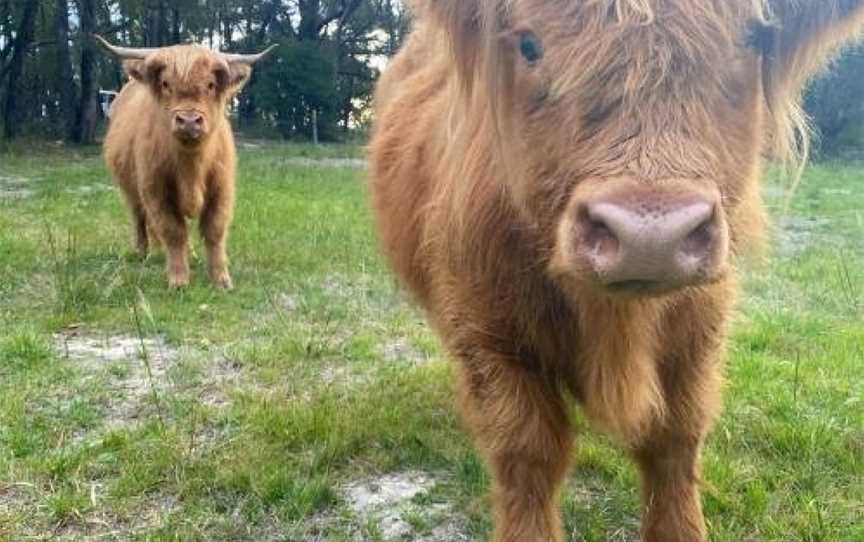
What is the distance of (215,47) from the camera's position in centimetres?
2831

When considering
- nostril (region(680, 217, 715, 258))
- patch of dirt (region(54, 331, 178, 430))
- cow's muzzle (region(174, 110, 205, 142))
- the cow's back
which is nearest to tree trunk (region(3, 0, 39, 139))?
the cow's back

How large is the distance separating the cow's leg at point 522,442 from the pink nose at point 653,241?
70cm

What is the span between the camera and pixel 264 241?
25.0ft

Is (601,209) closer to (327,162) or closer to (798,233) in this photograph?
(798,233)

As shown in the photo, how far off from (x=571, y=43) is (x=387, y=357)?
2.86 meters

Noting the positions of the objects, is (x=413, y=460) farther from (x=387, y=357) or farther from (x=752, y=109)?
(x=752, y=109)

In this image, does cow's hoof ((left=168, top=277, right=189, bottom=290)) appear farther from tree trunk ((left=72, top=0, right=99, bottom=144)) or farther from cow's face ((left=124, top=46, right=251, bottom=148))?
tree trunk ((left=72, top=0, right=99, bottom=144))

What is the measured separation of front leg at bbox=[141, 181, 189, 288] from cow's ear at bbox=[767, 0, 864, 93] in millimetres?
4544

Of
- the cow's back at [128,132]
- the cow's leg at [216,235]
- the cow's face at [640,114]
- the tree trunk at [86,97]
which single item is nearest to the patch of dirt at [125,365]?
the cow's leg at [216,235]

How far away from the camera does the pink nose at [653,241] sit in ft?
4.87

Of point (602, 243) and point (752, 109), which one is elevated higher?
point (752, 109)

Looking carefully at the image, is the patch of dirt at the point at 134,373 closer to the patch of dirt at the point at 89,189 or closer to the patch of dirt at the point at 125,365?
the patch of dirt at the point at 125,365

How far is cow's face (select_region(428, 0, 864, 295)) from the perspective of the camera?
5.06 ft

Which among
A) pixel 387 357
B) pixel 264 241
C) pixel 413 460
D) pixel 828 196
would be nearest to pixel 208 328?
pixel 387 357
